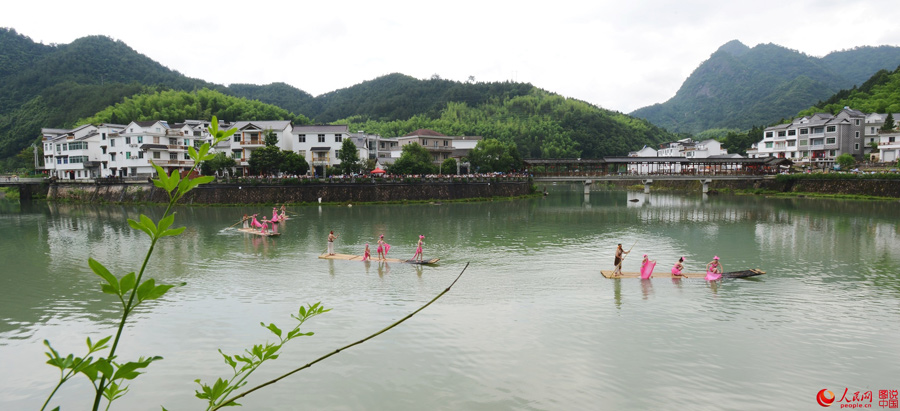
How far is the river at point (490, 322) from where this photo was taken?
9609 mm

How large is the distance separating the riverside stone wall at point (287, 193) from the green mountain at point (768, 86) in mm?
110904

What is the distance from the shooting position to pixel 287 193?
4756 centimetres

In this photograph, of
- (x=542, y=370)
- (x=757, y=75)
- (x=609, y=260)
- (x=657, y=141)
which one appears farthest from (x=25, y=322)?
(x=757, y=75)

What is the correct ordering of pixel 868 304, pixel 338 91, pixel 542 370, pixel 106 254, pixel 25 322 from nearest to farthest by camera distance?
pixel 542 370, pixel 25 322, pixel 868 304, pixel 106 254, pixel 338 91

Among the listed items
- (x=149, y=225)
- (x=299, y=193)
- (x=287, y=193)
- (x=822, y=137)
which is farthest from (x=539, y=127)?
(x=149, y=225)

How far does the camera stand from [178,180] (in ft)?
6.41

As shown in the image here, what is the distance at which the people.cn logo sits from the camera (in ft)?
29.7

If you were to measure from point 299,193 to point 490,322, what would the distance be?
38.2 metres

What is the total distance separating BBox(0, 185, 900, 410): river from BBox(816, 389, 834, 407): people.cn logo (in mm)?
155

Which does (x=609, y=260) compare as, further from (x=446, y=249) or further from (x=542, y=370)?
(x=542, y=370)

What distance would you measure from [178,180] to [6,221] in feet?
154

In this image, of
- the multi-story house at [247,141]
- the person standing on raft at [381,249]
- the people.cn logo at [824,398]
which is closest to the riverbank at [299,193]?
the multi-story house at [247,141]

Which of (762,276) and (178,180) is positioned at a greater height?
(178,180)

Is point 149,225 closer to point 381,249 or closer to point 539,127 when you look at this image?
point 381,249
